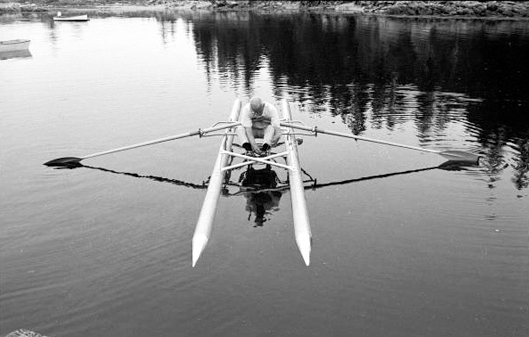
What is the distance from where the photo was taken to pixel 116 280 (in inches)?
464

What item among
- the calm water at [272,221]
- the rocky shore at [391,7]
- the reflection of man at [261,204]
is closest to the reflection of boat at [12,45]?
the calm water at [272,221]

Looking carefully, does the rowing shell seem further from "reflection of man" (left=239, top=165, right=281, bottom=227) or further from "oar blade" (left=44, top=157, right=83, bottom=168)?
"oar blade" (left=44, top=157, right=83, bottom=168)

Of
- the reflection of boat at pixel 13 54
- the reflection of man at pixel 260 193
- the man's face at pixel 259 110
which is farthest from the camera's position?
the reflection of boat at pixel 13 54

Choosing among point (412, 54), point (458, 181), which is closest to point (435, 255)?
point (458, 181)

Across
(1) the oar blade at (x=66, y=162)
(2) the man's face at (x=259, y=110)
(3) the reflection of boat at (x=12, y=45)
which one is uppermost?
(3) the reflection of boat at (x=12, y=45)

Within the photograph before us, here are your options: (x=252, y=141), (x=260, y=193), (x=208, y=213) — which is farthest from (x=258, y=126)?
(x=208, y=213)

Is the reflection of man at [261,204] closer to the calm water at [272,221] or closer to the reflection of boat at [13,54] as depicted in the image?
the calm water at [272,221]

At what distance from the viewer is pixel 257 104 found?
17.2m

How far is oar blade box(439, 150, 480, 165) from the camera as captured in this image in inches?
749

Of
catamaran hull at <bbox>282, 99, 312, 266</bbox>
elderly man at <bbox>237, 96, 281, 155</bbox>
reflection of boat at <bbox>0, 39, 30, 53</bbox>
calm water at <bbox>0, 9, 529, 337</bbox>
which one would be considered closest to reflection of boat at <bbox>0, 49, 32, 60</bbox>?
reflection of boat at <bbox>0, 39, 30, 53</bbox>

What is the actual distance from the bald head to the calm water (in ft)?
8.93

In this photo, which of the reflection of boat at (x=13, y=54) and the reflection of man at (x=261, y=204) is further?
the reflection of boat at (x=13, y=54)

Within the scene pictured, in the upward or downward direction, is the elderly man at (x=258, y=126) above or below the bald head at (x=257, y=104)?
below

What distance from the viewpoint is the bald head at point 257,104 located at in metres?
17.1
